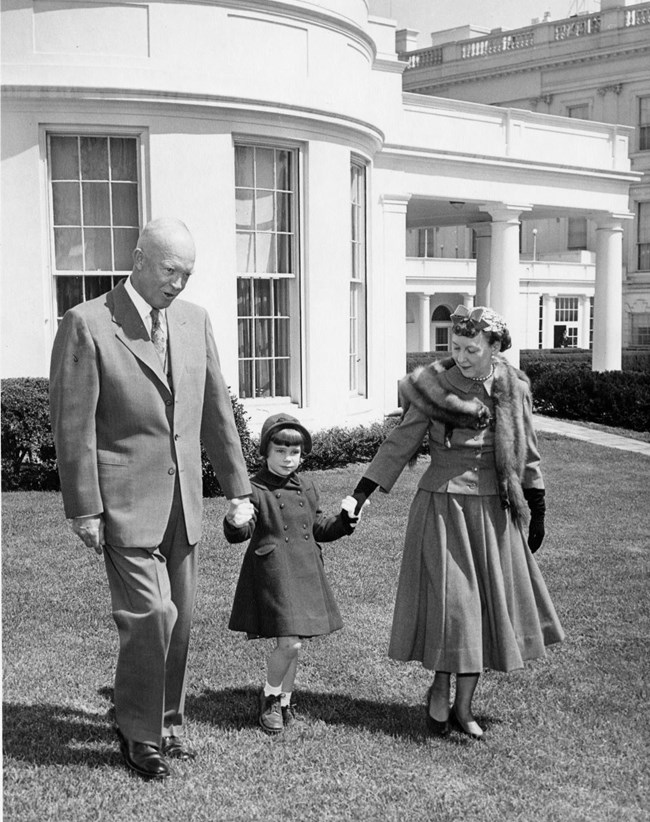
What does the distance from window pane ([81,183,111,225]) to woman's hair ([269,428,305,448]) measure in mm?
7230

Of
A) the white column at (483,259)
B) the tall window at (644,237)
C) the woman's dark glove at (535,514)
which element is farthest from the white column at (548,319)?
the woman's dark glove at (535,514)

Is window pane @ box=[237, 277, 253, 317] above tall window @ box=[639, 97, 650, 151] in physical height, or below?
below

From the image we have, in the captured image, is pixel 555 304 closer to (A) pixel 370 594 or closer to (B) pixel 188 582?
(A) pixel 370 594

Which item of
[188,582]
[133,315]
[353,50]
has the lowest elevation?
[188,582]

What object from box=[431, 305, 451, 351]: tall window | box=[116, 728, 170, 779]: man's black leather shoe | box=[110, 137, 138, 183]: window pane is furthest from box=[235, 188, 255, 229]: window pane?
box=[431, 305, 451, 351]: tall window

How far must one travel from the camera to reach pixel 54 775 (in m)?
4.39

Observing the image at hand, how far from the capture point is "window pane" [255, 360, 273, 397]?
12.4 metres

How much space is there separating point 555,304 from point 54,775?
4296cm

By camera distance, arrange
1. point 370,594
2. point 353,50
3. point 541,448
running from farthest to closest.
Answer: point 541,448 → point 353,50 → point 370,594

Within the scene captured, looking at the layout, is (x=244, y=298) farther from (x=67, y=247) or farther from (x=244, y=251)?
(x=67, y=247)

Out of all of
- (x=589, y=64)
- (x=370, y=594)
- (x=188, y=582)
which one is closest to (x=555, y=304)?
(x=589, y=64)

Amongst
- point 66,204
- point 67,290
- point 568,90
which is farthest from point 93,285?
point 568,90

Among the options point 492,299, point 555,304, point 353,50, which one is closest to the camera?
point 353,50

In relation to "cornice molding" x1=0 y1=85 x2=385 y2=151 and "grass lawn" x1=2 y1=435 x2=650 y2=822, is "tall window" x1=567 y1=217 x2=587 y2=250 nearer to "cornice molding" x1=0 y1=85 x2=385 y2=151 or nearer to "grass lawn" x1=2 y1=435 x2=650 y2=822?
"cornice molding" x1=0 y1=85 x2=385 y2=151
